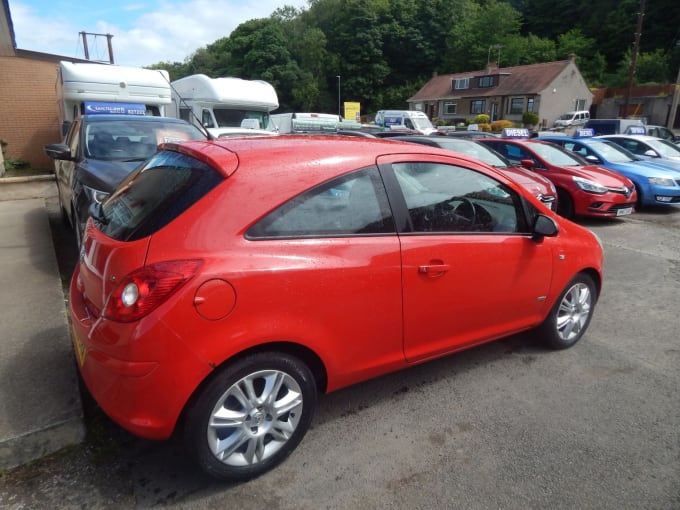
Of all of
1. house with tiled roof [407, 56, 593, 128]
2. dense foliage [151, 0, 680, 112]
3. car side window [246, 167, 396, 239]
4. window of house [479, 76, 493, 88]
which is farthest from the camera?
dense foliage [151, 0, 680, 112]

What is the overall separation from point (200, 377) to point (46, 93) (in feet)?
52.1

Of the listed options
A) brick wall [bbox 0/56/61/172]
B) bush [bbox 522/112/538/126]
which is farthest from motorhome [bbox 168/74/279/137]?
bush [bbox 522/112/538/126]

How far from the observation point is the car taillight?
1.98 metres

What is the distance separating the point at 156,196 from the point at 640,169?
10.7 metres

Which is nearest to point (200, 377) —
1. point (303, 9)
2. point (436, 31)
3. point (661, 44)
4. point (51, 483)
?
point (51, 483)

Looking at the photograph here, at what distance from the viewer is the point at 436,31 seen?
74375 mm

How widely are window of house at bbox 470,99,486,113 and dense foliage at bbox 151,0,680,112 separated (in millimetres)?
13518

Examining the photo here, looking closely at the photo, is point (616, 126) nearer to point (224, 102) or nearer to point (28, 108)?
point (224, 102)

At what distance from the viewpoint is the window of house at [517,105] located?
48.1 m

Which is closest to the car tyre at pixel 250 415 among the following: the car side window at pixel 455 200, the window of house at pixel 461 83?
the car side window at pixel 455 200

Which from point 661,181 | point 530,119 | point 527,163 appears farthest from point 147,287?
point 530,119

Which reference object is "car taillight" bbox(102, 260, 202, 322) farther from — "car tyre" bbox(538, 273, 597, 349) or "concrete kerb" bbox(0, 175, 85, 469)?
"car tyre" bbox(538, 273, 597, 349)

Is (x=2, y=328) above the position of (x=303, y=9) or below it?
below

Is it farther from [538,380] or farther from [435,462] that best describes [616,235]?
[435,462]
